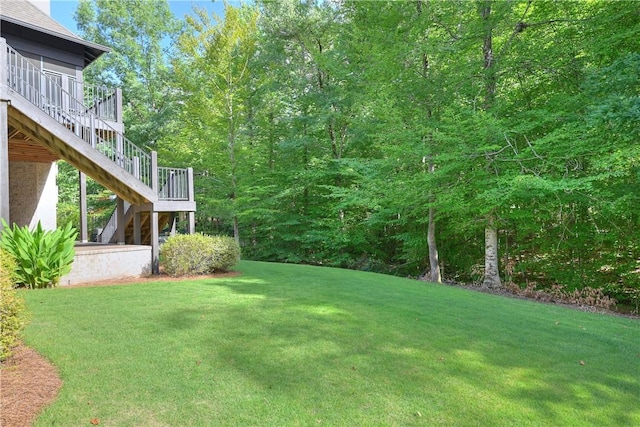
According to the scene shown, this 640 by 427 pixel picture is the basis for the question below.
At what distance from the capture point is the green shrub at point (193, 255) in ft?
27.9

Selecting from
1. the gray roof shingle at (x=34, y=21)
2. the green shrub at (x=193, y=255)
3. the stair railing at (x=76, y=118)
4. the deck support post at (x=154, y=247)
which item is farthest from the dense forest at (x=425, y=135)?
the stair railing at (x=76, y=118)

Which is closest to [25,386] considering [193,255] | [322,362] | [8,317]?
[8,317]

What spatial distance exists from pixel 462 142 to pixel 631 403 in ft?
23.8

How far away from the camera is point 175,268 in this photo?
8500mm

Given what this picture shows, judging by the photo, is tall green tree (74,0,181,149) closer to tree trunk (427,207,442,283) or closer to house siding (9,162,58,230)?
house siding (9,162,58,230)

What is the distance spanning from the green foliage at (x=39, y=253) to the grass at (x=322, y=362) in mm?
732

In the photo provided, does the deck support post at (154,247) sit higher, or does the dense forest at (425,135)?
the dense forest at (425,135)

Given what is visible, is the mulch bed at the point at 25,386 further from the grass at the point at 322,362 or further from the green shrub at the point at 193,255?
the green shrub at the point at 193,255

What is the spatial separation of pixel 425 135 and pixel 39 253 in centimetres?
990

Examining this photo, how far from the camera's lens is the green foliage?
641 cm

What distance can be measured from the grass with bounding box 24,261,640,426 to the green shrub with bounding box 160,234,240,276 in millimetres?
2217

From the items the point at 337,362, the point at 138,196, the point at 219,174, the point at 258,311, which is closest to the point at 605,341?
the point at 337,362

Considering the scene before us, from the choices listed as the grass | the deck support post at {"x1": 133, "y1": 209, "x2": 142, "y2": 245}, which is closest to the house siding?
the deck support post at {"x1": 133, "y1": 209, "x2": 142, "y2": 245}

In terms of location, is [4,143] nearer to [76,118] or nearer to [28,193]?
[76,118]
